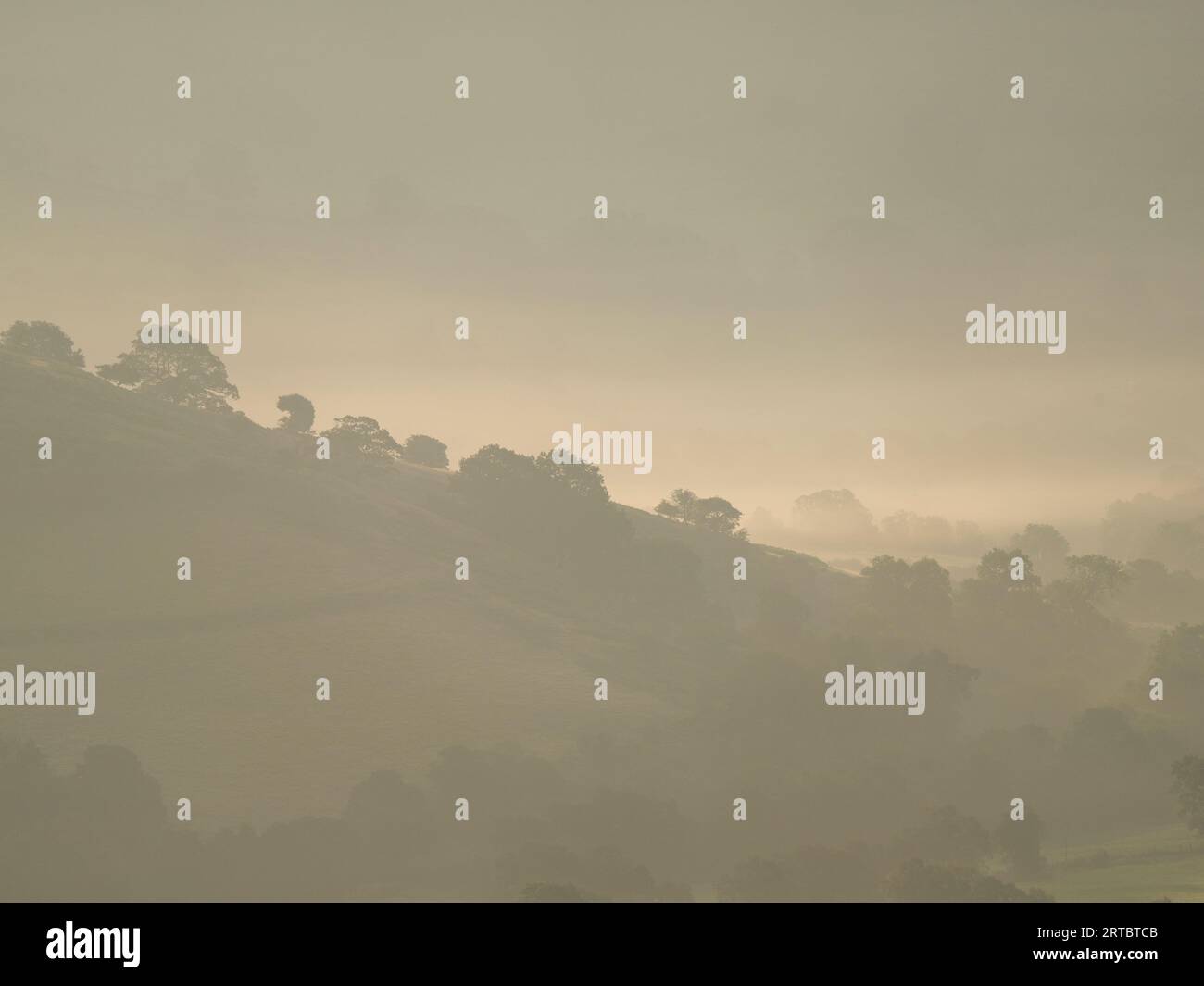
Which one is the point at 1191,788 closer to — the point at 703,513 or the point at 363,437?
the point at 703,513

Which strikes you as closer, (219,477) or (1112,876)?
(1112,876)

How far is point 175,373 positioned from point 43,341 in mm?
20769

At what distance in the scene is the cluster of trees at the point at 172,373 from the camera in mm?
155250

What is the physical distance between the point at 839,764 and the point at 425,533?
218 ft

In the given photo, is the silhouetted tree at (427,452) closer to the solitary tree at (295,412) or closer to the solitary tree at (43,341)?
the solitary tree at (295,412)

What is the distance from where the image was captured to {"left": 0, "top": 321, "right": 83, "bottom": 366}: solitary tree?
511 ft

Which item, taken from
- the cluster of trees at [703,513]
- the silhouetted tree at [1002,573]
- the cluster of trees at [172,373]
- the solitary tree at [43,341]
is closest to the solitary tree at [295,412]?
the cluster of trees at [172,373]

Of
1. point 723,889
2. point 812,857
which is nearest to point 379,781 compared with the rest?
point 723,889

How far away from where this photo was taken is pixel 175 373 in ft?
521

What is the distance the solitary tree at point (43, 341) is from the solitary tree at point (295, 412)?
1256 inches

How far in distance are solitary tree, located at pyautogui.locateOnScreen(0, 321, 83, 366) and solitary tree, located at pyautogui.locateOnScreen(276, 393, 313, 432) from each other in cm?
3191
